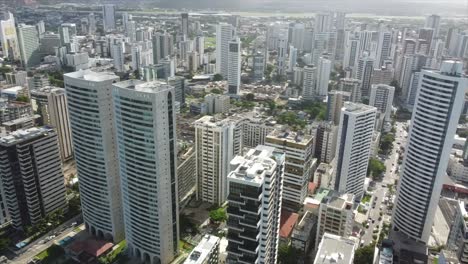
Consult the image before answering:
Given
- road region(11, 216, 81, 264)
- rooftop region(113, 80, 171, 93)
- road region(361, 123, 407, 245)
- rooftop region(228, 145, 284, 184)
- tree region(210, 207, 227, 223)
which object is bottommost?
road region(11, 216, 81, 264)

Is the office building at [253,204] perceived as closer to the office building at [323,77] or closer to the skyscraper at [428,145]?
the skyscraper at [428,145]

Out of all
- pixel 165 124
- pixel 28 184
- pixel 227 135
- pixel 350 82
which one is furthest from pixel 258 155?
pixel 350 82

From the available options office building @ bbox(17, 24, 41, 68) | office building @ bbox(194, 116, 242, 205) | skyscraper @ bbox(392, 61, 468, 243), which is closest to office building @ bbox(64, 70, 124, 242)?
office building @ bbox(194, 116, 242, 205)

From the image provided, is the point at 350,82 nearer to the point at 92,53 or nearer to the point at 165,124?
the point at 165,124

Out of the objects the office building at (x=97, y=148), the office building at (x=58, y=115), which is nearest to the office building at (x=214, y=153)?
the office building at (x=97, y=148)

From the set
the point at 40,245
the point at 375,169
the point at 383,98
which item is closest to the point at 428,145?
the point at 375,169

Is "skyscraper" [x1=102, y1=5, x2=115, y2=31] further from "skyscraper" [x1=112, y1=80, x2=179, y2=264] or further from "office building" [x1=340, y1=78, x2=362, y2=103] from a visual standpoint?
"skyscraper" [x1=112, y1=80, x2=179, y2=264]
